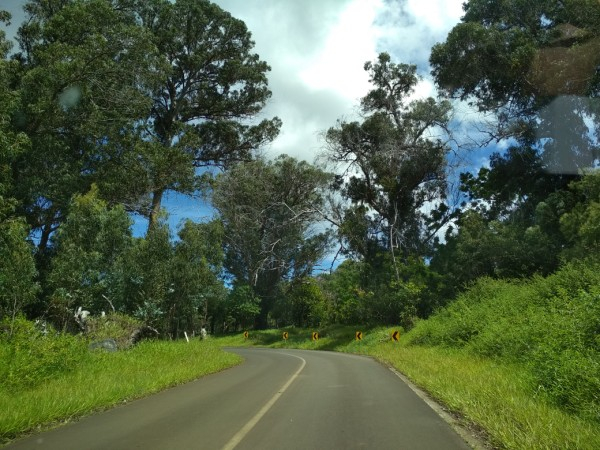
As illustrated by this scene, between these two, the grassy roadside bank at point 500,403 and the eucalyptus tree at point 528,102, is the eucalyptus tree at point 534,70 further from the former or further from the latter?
the grassy roadside bank at point 500,403

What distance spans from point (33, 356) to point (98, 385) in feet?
6.12

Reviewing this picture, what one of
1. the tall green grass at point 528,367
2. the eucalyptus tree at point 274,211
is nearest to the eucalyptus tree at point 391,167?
the eucalyptus tree at point 274,211

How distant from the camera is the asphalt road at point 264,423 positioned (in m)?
6.62

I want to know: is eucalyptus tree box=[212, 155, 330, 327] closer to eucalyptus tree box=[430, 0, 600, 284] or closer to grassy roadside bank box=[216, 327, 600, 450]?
eucalyptus tree box=[430, 0, 600, 284]

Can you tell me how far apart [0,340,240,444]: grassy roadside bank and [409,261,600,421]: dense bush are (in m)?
8.13

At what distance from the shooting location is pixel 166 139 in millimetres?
32625

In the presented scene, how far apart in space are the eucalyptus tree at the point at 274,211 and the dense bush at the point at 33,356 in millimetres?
21607

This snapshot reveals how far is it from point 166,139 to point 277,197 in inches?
604

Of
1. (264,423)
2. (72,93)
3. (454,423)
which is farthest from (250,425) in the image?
(72,93)

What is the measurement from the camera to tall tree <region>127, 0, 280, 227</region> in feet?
97.9

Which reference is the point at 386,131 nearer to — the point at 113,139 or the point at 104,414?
the point at 113,139

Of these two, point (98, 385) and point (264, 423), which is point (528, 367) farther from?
point (98, 385)

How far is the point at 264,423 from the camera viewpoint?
796 centimetres

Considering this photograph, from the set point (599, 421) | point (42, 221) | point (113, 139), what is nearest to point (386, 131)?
point (113, 139)
